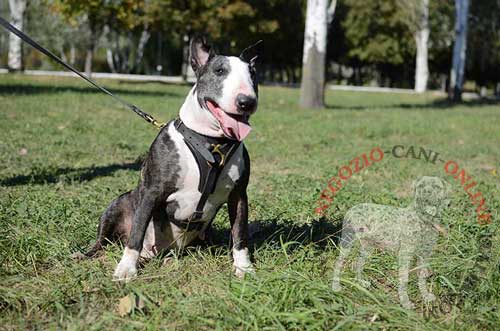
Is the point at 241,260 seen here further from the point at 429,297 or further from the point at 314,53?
the point at 314,53

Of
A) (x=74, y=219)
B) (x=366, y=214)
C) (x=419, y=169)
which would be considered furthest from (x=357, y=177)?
(x=74, y=219)

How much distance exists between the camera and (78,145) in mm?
8234

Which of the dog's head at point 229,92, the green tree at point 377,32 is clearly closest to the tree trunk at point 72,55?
the green tree at point 377,32

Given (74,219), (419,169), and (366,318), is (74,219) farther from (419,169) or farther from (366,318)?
(419,169)

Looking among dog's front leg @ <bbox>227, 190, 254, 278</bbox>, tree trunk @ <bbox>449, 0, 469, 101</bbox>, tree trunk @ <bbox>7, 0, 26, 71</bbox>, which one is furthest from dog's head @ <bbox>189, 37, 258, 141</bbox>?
tree trunk @ <bbox>7, 0, 26, 71</bbox>

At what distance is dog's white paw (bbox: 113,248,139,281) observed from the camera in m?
3.10

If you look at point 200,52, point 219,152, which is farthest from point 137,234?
point 200,52

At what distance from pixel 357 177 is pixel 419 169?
3.88 feet

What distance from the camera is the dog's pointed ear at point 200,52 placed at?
3365mm

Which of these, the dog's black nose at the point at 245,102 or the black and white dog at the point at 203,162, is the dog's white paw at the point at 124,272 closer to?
the black and white dog at the point at 203,162

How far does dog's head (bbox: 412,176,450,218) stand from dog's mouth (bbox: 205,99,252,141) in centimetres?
137

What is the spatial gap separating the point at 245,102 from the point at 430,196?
63.6 inches

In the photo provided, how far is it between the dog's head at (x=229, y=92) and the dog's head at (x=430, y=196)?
4.60 feet

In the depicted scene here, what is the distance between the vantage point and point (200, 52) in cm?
340
